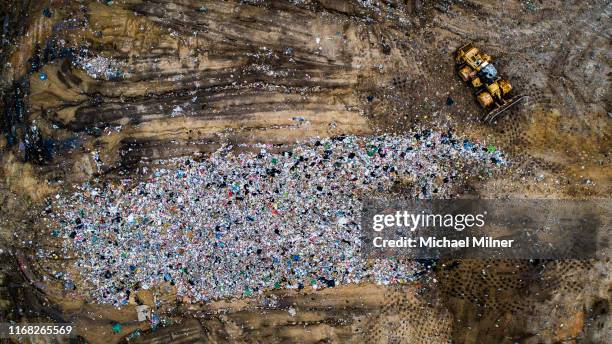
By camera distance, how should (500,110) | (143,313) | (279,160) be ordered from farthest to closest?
(143,313) → (279,160) → (500,110)

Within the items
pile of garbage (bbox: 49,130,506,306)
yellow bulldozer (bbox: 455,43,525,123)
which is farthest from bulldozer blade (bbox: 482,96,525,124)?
pile of garbage (bbox: 49,130,506,306)

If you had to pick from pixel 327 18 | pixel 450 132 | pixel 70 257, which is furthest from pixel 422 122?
pixel 70 257

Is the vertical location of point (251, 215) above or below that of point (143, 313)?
above

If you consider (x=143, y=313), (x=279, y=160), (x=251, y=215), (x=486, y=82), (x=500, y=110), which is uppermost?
(x=486, y=82)

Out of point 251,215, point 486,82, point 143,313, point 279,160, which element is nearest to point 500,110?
point 486,82

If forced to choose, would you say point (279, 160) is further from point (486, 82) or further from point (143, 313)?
point (486, 82)
